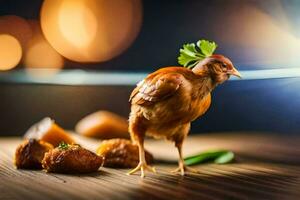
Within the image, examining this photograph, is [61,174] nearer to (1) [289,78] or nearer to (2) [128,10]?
(1) [289,78]

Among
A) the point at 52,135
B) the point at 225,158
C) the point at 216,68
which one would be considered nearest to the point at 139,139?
the point at 216,68

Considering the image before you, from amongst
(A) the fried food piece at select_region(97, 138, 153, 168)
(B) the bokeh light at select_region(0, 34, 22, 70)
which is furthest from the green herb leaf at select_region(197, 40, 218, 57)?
(B) the bokeh light at select_region(0, 34, 22, 70)

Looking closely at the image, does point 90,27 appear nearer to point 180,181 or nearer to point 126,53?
point 126,53

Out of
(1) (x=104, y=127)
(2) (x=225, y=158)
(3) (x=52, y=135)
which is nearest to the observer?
(2) (x=225, y=158)

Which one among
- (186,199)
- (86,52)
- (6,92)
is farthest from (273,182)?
(6,92)

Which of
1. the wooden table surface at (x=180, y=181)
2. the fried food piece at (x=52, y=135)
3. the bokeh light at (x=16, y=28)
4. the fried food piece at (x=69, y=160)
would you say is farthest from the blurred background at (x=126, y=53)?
the fried food piece at (x=69, y=160)
